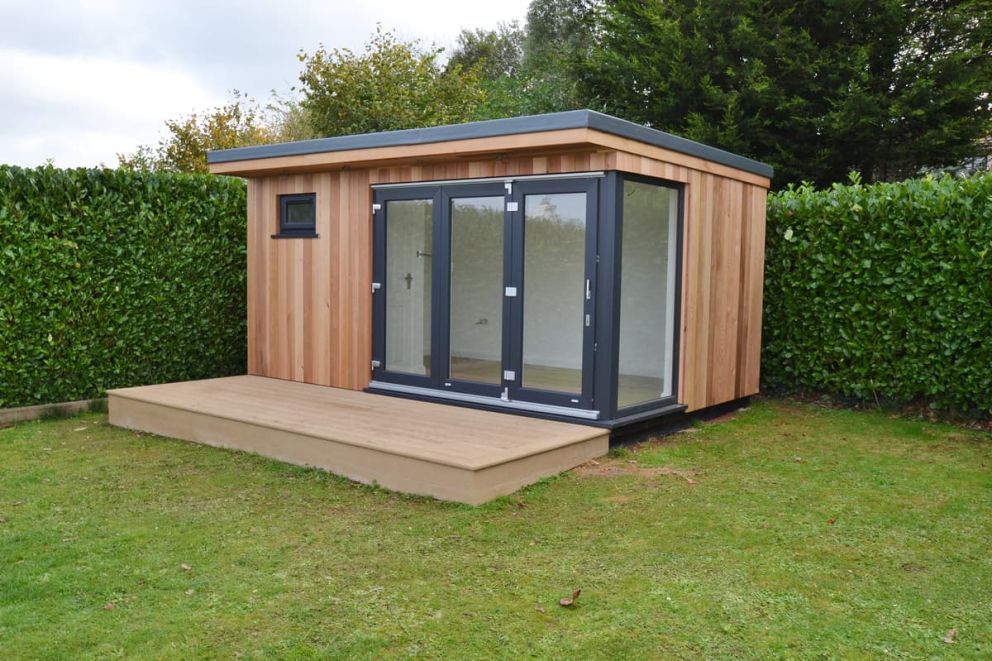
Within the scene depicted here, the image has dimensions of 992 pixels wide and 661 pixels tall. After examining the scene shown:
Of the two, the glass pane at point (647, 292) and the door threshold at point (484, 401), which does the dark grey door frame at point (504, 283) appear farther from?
the glass pane at point (647, 292)

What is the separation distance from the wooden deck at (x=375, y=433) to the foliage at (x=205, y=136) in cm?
1365

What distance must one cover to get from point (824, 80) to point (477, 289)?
8.33 m

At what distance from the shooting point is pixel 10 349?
6.84m

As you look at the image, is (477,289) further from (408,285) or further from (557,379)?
(557,379)

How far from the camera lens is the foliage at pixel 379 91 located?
16.3 meters

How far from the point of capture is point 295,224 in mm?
7621

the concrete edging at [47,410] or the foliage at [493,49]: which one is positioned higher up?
the foliage at [493,49]

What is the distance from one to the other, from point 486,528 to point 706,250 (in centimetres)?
333

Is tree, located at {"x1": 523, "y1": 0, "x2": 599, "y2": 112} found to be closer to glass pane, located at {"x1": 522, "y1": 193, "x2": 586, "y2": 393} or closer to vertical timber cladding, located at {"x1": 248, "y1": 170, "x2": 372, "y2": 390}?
vertical timber cladding, located at {"x1": 248, "y1": 170, "x2": 372, "y2": 390}

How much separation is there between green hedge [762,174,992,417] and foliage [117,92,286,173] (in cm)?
1482

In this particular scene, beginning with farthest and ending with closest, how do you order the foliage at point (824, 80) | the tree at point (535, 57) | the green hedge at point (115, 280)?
the tree at point (535, 57) < the foliage at point (824, 80) < the green hedge at point (115, 280)

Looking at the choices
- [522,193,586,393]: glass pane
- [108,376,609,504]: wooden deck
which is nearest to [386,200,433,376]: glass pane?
[108,376,609,504]: wooden deck

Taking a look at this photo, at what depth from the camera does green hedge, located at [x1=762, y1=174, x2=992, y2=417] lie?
6.63m

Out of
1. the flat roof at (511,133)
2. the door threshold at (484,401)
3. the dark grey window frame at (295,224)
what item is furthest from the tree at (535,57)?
the door threshold at (484,401)
